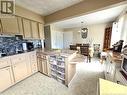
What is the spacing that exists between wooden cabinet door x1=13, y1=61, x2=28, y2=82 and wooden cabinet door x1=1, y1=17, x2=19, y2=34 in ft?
3.24

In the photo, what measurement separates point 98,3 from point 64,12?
1101 millimetres

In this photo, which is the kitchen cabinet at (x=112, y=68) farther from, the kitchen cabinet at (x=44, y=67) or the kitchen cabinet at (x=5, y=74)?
the kitchen cabinet at (x=5, y=74)

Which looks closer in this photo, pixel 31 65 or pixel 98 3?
pixel 98 3

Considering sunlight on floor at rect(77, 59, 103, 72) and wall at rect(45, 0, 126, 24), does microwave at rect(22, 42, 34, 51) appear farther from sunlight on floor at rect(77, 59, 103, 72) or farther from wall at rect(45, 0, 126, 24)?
sunlight on floor at rect(77, 59, 103, 72)

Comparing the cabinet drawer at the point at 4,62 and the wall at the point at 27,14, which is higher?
the wall at the point at 27,14

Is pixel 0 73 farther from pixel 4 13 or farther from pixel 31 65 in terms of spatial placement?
pixel 4 13

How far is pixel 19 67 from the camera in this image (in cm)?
226

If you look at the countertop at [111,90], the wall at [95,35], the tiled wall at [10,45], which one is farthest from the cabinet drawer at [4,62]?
the wall at [95,35]

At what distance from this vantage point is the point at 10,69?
203 cm

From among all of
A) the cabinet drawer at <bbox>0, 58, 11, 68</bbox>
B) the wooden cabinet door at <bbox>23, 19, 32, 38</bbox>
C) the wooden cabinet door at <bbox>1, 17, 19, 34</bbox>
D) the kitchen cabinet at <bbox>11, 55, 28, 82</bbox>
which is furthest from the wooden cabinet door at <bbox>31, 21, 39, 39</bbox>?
the cabinet drawer at <bbox>0, 58, 11, 68</bbox>

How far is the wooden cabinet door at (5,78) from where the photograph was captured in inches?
73.1

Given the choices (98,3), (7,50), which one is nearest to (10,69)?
(7,50)

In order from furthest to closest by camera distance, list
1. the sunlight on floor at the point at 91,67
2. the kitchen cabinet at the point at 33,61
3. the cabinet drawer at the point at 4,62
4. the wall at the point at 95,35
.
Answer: the wall at the point at 95,35 → the sunlight on floor at the point at 91,67 → the kitchen cabinet at the point at 33,61 → the cabinet drawer at the point at 4,62

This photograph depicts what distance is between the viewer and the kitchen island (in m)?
2.02
